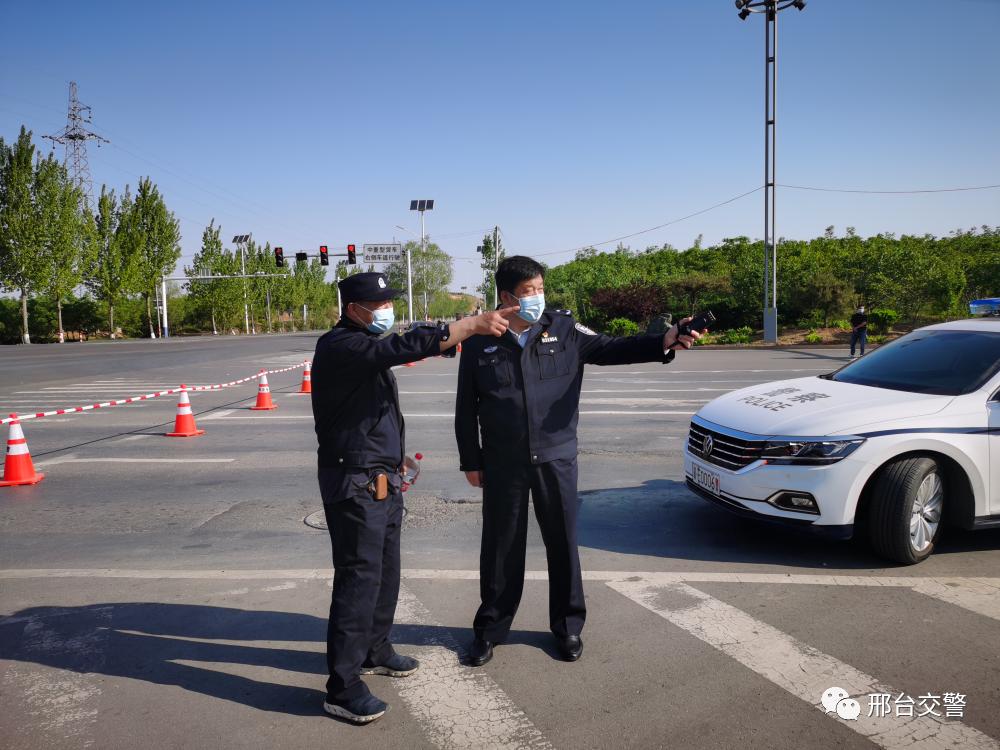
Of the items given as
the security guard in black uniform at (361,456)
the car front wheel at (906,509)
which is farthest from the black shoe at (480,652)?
the car front wheel at (906,509)

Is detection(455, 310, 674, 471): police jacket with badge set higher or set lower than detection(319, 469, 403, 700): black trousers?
higher

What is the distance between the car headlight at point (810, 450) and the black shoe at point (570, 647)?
1.97m

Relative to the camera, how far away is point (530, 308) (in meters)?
3.63

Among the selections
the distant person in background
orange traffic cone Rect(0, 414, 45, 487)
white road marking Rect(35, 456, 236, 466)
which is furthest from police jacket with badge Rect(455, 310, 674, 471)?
the distant person in background

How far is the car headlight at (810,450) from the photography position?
4.66 metres

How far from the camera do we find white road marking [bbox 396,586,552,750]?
2953mm

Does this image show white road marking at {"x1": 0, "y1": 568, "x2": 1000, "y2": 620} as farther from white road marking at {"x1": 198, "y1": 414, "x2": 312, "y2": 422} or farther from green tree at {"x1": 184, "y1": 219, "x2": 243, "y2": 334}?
green tree at {"x1": 184, "y1": 219, "x2": 243, "y2": 334}

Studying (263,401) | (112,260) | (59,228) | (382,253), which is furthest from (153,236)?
(263,401)

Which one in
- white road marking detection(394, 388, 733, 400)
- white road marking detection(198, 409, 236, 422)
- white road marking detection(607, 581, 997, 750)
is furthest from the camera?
white road marking detection(394, 388, 733, 400)

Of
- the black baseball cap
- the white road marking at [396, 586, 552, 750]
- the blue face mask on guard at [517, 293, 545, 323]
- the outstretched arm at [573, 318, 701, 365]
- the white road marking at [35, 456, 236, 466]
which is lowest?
the white road marking at [396, 586, 552, 750]

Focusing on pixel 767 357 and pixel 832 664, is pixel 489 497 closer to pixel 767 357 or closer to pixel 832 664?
pixel 832 664

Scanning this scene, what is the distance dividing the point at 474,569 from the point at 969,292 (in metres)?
36.6

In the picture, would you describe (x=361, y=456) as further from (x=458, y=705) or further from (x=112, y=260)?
(x=112, y=260)

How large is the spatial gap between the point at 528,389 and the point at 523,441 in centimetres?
26
